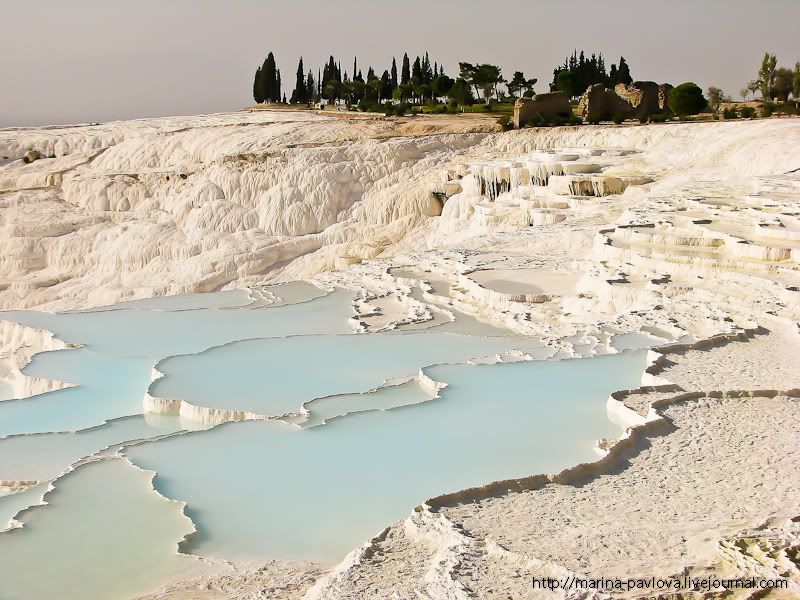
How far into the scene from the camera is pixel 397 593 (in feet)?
11.9

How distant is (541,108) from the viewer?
79.2 feet

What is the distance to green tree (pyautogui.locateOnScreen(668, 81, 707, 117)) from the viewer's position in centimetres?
2366

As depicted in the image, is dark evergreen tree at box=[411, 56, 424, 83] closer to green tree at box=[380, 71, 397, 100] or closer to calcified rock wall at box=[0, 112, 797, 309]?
green tree at box=[380, 71, 397, 100]

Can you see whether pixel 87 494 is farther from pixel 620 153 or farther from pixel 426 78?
pixel 426 78

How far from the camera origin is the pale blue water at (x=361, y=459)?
4562 millimetres

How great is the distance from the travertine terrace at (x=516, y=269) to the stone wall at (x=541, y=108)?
88 centimetres

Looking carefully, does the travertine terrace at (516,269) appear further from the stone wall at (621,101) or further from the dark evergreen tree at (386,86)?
the dark evergreen tree at (386,86)

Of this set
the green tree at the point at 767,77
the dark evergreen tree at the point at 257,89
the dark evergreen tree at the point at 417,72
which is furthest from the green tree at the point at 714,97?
the dark evergreen tree at the point at 257,89

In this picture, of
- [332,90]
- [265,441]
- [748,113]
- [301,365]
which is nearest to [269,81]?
[332,90]

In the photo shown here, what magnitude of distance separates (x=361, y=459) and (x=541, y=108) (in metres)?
20.0

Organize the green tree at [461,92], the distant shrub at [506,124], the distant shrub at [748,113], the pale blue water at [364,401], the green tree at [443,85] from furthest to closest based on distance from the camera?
the green tree at [443,85], the green tree at [461,92], the distant shrub at [506,124], the distant shrub at [748,113], the pale blue water at [364,401]

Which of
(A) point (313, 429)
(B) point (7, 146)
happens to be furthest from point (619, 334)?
(B) point (7, 146)

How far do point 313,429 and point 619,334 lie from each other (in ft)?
9.67

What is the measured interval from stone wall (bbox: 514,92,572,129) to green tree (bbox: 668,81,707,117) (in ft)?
8.21
